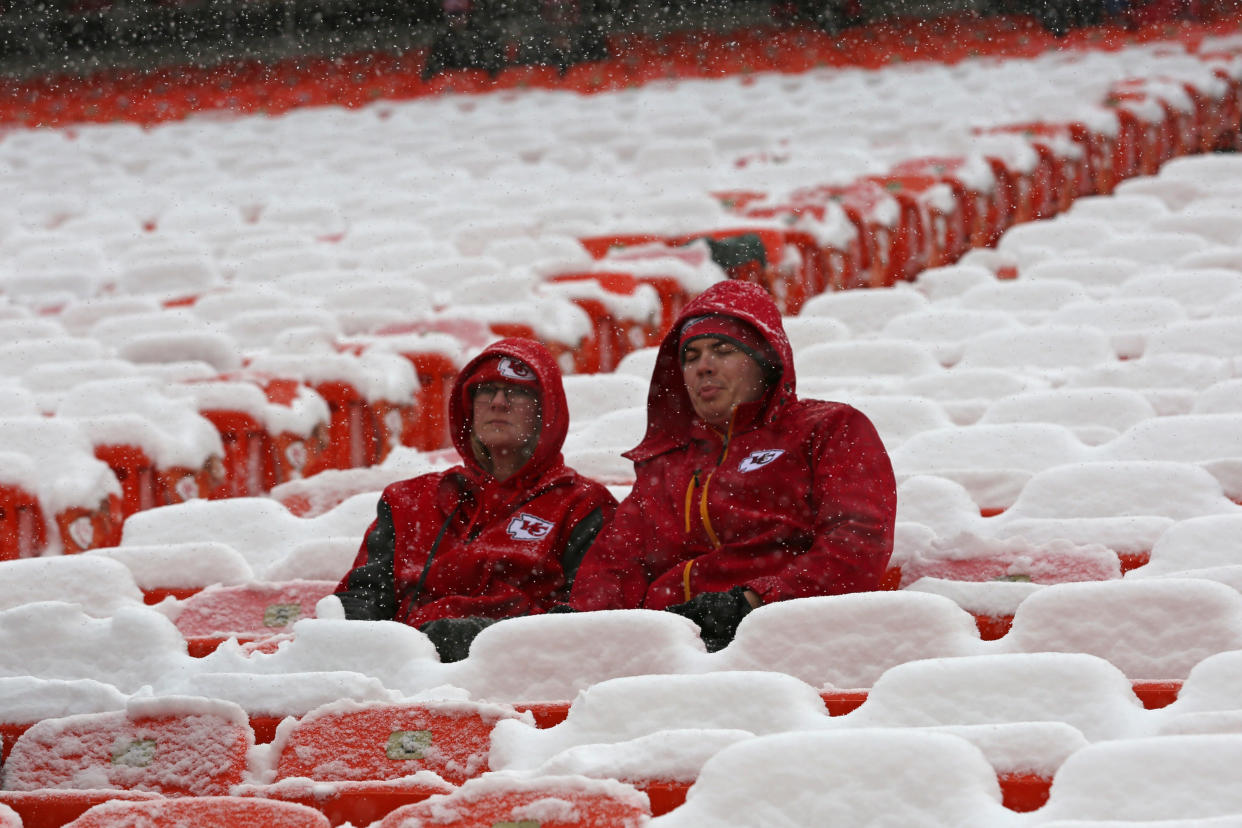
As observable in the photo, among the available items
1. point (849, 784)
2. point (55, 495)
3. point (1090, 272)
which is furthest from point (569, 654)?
point (1090, 272)

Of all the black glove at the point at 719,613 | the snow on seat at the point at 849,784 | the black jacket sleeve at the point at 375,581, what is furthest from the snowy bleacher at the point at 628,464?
the black glove at the point at 719,613

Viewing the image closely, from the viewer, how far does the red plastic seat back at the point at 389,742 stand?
2.27m

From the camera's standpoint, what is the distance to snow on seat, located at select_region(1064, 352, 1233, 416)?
4227 mm

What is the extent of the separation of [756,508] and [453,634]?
56 cm

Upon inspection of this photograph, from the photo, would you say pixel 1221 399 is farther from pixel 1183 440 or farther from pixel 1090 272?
pixel 1090 272

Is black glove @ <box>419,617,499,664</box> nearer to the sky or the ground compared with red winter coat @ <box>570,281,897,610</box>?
nearer to the ground

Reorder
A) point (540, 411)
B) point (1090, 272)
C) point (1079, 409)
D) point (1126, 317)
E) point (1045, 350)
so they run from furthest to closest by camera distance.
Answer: point (1090, 272), point (1126, 317), point (1045, 350), point (1079, 409), point (540, 411)

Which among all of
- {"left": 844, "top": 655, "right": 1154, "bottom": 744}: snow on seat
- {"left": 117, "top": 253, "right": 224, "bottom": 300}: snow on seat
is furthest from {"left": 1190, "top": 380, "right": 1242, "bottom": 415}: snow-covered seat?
{"left": 117, "top": 253, "right": 224, "bottom": 300}: snow on seat

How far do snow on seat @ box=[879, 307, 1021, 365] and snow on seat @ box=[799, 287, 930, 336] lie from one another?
0.30 m

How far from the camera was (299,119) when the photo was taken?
12.5m

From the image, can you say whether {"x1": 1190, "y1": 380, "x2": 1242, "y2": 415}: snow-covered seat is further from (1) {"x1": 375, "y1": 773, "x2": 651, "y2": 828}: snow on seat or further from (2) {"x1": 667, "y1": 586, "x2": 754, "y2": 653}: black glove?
(1) {"x1": 375, "y1": 773, "x2": 651, "y2": 828}: snow on seat

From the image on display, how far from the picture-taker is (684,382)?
3398 mm

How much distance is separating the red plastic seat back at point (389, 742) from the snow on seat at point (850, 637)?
400 mm

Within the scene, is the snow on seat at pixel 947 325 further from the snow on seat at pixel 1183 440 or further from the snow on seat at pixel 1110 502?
the snow on seat at pixel 1110 502
